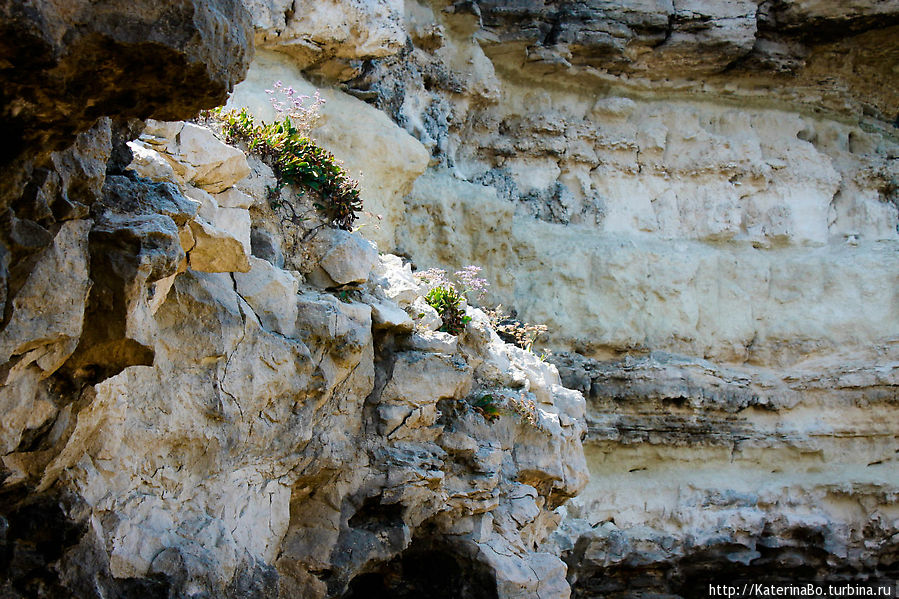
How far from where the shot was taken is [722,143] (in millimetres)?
19125

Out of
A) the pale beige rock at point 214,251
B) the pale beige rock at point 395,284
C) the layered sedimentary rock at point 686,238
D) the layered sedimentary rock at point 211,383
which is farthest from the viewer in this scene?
the layered sedimentary rock at point 686,238

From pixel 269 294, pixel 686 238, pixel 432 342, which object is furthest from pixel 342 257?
pixel 686 238

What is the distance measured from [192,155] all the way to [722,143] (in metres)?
15.6

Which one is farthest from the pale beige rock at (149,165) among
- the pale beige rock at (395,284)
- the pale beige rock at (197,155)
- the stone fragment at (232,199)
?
the pale beige rock at (395,284)

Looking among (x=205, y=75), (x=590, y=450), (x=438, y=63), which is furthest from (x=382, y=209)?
(x=205, y=75)

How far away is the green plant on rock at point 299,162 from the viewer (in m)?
7.47

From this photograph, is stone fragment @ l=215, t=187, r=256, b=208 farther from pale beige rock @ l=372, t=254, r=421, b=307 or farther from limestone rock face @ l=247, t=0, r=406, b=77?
limestone rock face @ l=247, t=0, r=406, b=77

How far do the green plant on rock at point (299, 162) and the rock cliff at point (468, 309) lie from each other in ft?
1.21

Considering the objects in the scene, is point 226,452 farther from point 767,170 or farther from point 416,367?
point 767,170

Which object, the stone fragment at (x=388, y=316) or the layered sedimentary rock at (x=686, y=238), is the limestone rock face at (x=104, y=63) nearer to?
the stone fragment at (x=388, y=316)

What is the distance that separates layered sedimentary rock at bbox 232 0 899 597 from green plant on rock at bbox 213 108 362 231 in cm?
502

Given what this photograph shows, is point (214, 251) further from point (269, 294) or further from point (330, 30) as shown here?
point (330, 30)

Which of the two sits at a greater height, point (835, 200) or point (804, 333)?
point (835, 200)

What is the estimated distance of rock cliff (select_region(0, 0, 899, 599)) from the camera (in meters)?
3.61
